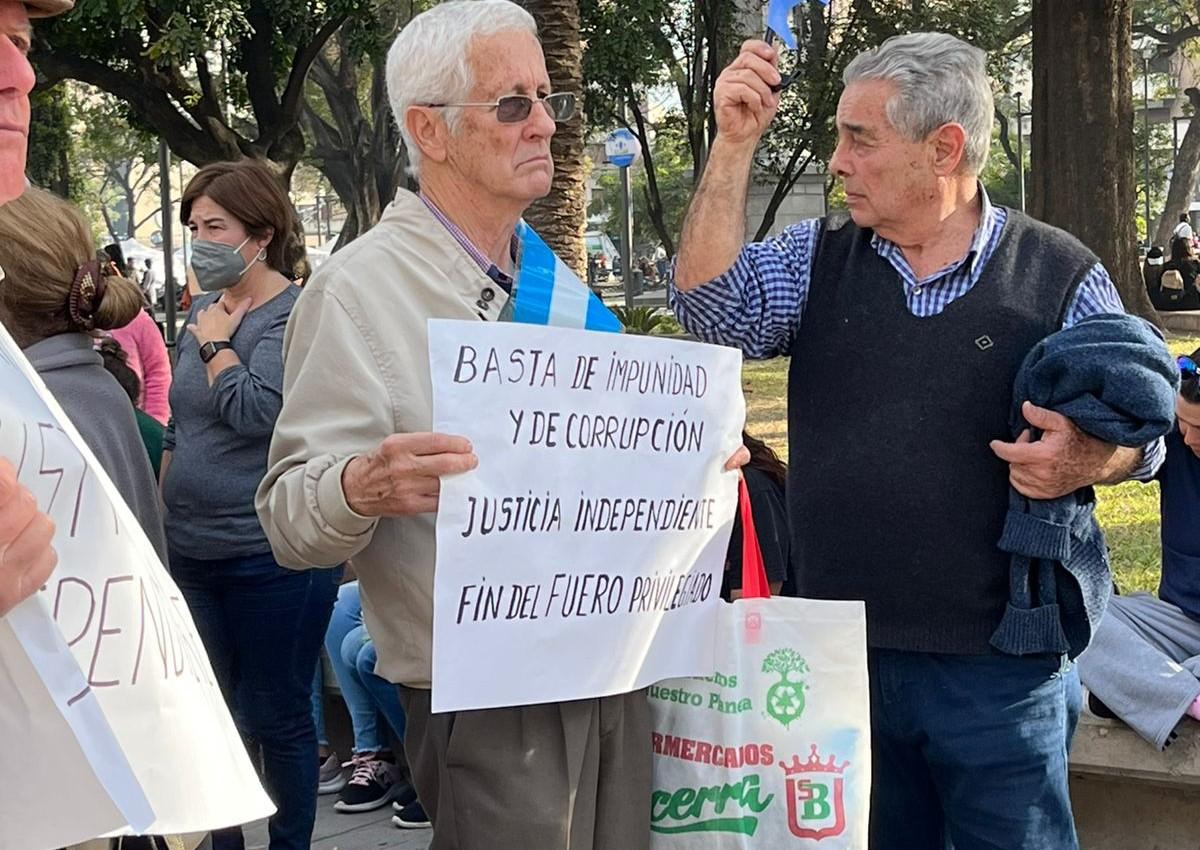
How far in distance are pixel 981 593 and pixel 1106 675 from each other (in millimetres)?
1243

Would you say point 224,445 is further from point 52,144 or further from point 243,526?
point 52,144

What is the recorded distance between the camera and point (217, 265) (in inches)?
164

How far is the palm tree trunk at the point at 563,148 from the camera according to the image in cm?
815

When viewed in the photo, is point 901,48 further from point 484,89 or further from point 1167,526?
point 1167,526

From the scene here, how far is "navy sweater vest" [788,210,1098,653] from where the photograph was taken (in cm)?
275

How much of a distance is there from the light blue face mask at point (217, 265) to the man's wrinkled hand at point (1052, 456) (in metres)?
2.39

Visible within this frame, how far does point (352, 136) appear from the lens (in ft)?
98.3

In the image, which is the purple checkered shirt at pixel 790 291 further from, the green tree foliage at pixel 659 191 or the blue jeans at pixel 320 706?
the green tree foliage at pixel 659 191

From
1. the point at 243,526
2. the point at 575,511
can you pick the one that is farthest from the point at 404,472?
the point at 243,526

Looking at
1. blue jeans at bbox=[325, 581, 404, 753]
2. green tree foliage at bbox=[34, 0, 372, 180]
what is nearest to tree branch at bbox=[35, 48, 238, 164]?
green tree foliage at bbox=[34, 0, 372, 180]

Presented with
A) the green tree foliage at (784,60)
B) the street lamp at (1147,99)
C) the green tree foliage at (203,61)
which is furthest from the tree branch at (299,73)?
the street lamp at (1147,99)

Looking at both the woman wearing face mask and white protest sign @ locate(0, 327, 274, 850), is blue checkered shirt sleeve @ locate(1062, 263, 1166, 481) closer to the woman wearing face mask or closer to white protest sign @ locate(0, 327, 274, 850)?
white protest sign @ locate(0, 327, 274, 850)

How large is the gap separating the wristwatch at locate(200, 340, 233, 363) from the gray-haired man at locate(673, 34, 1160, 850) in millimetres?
1670

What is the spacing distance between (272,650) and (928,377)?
7.04 ft
